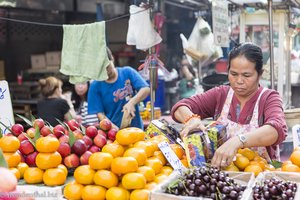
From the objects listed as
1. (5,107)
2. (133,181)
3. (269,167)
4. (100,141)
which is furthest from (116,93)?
(133,181)

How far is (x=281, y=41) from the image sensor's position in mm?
6391

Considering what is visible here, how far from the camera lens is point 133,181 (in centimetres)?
201

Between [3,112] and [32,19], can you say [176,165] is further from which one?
[32,19]

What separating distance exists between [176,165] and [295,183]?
64 cm

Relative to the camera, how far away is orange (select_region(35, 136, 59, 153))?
7.58ft

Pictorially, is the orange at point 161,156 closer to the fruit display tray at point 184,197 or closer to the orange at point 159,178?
the orange at point 159,178

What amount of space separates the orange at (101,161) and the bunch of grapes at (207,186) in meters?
0.36

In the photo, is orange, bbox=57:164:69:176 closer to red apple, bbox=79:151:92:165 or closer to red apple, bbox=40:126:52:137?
red apple, bbox=79:151:92:165

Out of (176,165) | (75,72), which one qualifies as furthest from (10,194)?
(75,72)

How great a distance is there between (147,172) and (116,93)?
2396mm

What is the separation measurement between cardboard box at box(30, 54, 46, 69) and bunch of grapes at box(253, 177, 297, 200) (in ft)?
26.9

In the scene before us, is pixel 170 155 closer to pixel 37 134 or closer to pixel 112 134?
pixel 112 134

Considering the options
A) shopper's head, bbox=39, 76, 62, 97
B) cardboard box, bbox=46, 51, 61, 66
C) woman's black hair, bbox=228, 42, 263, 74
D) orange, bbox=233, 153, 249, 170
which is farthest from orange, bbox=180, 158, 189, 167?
cardboard box, bbox=46, 51, 61, 66

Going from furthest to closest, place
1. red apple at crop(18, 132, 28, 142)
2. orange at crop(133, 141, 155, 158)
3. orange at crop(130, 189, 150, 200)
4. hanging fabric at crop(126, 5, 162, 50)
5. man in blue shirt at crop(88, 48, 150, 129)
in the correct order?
man in blue shirt at crop(88, 48, 150, 129) → hanging fabric at crop(126, 5, 162, 50) → red apple at crop(18, 132, 28, 142) → orange at crop(133, 141, 155, 158) → orange at crop(130, 189, 150, 200)
